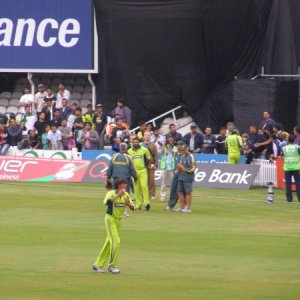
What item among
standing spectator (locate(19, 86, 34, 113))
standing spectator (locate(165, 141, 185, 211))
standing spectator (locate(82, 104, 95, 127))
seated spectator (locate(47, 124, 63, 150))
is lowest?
standing spectator (locate(165, 141, 185, 211))

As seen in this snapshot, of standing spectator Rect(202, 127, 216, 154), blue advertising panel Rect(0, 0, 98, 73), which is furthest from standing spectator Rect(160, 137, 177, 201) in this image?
blue advertising panel Rect(0, 0, 98, 73)

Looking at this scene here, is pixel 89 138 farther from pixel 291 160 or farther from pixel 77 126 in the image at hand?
pixel 291 160

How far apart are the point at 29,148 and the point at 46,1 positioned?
6.45 meters

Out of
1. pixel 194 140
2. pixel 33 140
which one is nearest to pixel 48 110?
pixel 33 140

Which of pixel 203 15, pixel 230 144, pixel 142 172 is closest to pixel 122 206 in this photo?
pixel 142 172

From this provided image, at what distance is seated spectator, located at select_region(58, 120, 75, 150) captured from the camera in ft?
130

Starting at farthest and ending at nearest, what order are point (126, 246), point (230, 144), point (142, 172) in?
point (230, 144)
point (142, 172)
point (126, 246)

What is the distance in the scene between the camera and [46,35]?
142 ft

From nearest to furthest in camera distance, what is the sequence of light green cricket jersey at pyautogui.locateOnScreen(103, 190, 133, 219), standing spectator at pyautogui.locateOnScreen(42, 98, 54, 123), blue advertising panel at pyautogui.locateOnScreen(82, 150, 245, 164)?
light green cricket jersey at pyautogui.locateOnScreen(103, 190, 133, 219), blue advertising panel at pyautogui.locateOnScreen(82, 150, 245, 164), standing spectator at pyautogui.locateOnScreen(42, 98, 54, 123)

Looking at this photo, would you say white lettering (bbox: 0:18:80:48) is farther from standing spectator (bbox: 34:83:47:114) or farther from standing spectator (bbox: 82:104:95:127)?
standing spectator (bbox: 82:104:95:127)

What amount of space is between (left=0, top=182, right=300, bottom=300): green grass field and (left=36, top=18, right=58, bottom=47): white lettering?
11.4 meters

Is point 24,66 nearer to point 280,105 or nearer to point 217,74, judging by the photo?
point 217,74

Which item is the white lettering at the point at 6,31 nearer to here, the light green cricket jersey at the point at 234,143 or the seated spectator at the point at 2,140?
the seated spectator at the point at 2,140

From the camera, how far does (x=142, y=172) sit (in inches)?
1163
